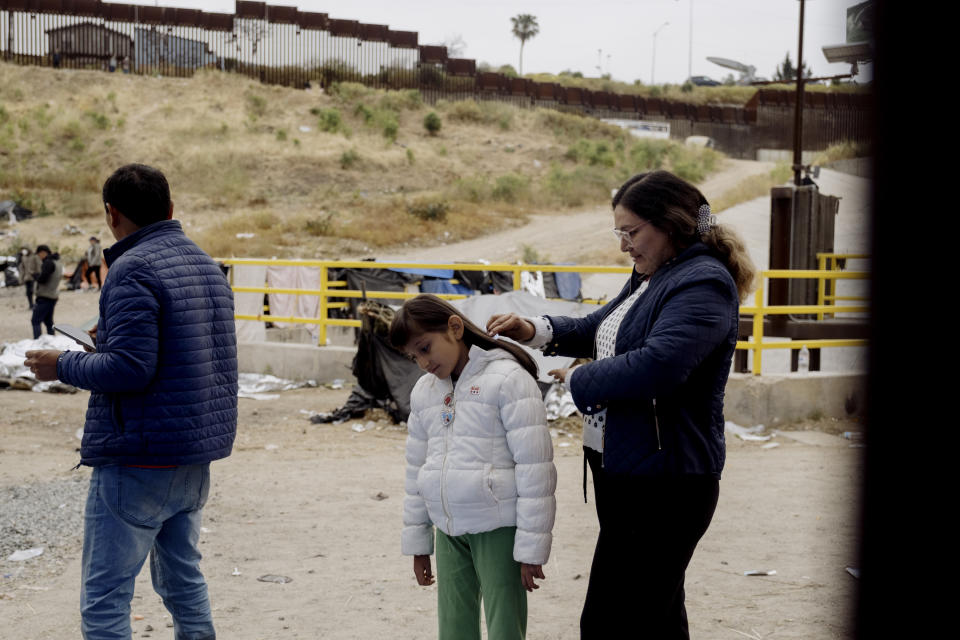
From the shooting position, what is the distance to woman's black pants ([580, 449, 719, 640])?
2.46m

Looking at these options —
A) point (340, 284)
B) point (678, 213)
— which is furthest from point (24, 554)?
point (340, 284)

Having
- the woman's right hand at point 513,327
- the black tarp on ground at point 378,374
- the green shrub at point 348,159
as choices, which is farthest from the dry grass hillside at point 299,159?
the woman's right hand at point 513,327

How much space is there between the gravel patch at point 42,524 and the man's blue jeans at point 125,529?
2.28 metres

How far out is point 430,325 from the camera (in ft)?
9.57

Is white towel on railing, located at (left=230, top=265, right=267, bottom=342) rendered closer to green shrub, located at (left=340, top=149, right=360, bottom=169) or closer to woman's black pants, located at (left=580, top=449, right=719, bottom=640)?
woman's black pants, located at (left=580, top=449, right=719, bottom=640)

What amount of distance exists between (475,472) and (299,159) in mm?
38943

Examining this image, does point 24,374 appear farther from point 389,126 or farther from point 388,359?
point 389,126

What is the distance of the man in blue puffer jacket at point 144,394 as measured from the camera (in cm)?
278

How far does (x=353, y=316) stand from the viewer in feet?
43.3

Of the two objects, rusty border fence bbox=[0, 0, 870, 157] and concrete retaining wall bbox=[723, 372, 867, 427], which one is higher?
rusty border fence bbox=[0, 0, 870, 157]

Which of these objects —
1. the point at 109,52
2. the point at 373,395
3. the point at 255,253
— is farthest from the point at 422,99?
the point at 373,395

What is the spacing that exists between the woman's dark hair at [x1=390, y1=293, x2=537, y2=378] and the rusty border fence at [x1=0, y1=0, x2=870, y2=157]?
5239 centimetres

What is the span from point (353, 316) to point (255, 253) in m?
15.2

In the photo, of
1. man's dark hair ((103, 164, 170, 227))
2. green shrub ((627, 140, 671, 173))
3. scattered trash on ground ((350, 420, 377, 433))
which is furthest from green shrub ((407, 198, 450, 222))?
man's dark hair ((103, 164, 170, 227))
